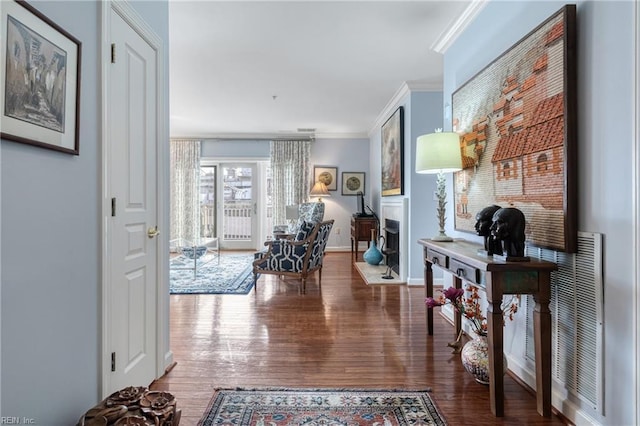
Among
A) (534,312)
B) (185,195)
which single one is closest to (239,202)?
(185,195)

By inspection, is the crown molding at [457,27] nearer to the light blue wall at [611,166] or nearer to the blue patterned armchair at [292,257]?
the light blue wall at [611,166]

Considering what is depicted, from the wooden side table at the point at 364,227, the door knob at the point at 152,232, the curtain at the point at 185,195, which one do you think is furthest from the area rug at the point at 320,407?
the curtain at the point at 185,195

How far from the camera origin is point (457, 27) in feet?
9.23

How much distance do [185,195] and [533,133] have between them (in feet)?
22.2

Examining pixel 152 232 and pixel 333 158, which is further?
pixel 333 158

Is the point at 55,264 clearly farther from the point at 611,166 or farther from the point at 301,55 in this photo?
the point at 301,55

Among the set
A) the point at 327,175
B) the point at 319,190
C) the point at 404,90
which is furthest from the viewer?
the point at 327,175

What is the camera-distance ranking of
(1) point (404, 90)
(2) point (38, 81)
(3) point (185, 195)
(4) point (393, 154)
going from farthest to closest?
(3) point (185, 195) → (4) point (393, 154) → (1) point (404, 90) → (2) point (38, 81)

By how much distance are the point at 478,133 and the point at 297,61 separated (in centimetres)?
211

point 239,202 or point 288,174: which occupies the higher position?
point 288,174

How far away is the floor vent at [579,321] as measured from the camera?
4.77 feet

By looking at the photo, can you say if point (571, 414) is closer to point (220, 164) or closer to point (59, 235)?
point (59, 235)

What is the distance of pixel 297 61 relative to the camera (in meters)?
3.55

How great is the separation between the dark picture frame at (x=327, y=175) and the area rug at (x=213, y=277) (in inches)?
94.0
